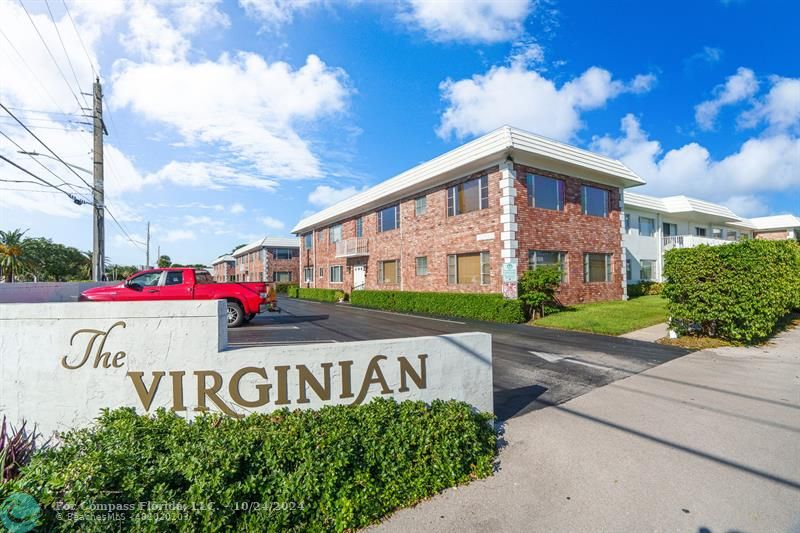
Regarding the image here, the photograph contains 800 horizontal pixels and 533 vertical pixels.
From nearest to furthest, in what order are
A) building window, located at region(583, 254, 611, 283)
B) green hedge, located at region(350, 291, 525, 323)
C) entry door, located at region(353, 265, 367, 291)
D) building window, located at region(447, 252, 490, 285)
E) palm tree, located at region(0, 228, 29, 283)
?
green hedge, located at region(350, 291, 525, 323) < building window, located at region(447, 252, 490, 285) < building window, located at region(583, 254, 611, 283) < entry door, located at region(353, 265, 367, 291) < palm tree, located at region(0, 228, 29, 283)

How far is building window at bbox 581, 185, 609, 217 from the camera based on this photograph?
730 inches

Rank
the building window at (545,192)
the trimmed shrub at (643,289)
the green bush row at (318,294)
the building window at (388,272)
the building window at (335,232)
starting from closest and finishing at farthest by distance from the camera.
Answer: the building window at (545,192)
the trimmed shrub at (643,289)
the building window at (388,272)
the green bush row at (318,294)
the building window at (335,232)

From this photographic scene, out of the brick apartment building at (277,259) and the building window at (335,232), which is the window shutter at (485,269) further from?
the brick apartment building at (277,259)

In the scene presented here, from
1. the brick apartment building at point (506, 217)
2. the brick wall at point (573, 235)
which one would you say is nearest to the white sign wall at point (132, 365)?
the brick apartment building at point (506, 217)

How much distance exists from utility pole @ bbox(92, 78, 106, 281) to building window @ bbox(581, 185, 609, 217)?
2202 centimetres

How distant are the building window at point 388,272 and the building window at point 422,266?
7.15ft

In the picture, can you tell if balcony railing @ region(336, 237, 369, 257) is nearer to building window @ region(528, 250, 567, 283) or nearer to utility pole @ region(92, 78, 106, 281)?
building window @ region(528, 250, 567, 283)

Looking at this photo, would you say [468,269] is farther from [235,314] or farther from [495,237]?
[235,314]

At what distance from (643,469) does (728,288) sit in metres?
7.96

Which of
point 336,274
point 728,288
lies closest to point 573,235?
point 728,288

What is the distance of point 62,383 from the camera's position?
3.72 m

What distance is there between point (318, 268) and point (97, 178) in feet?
59.6

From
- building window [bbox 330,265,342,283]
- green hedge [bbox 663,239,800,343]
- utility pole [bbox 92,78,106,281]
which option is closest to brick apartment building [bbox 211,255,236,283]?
building window [bbox 330,265,342,283]

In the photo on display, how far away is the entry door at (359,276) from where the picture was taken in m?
26.2
